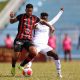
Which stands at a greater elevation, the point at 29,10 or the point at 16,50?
the point at 29,10

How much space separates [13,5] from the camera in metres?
43.8

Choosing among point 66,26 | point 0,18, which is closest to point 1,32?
point 0,18

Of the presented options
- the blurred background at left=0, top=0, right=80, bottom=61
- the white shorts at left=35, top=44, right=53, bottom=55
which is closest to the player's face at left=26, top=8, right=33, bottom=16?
the white shorts at left=35, top=44, right=53, bottom=55

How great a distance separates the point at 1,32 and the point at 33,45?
27.6 metres

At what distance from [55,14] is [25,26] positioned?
97.7ft

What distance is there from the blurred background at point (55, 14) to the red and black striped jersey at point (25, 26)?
24937 millimetres

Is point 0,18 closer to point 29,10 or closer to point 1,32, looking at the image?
point 1,32

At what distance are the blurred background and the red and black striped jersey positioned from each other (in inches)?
982

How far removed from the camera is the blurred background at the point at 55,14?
4012cm

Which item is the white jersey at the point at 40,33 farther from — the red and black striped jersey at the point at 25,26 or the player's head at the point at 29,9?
the player's head at the point at 29,9

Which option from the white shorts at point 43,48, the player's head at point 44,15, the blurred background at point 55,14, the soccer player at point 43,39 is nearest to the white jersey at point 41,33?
the soccer player at point 43,39

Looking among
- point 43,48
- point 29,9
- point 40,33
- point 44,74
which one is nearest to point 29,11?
point 29,9

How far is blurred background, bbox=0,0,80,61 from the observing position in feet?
132

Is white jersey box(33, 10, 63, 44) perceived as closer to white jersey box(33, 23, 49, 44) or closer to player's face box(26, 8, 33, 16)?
white jersey box(33, 23, 49, 44)
